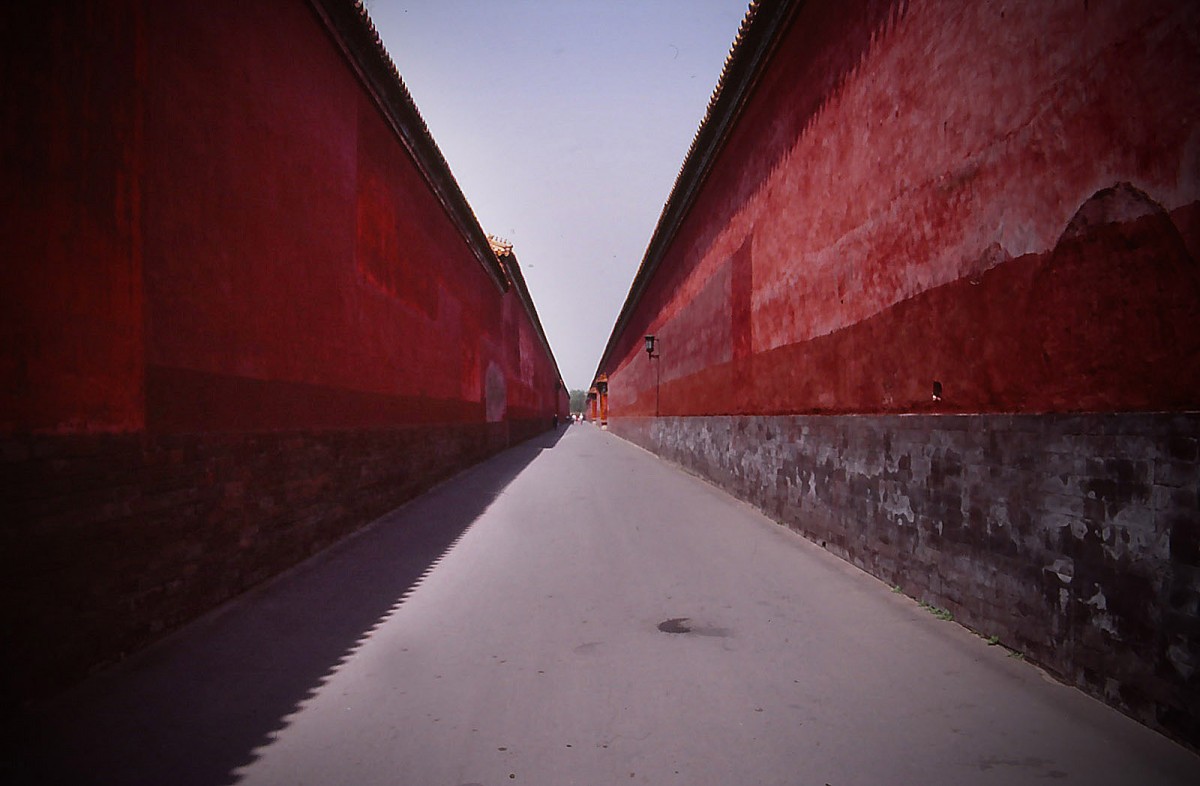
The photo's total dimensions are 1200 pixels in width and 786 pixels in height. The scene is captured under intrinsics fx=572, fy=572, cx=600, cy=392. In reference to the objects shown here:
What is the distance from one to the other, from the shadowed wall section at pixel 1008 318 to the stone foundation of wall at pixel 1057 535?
1 centimetres

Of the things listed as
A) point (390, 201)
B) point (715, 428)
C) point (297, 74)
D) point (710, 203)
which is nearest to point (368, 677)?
point (297, 74)

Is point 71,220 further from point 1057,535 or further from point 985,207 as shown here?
point 1057,535

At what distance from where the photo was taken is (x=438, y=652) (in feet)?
9.49

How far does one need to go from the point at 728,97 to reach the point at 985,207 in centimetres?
549

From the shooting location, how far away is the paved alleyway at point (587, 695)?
1962mm

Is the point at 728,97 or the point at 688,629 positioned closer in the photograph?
the point at 688,629

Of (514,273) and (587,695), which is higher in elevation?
(514,273)

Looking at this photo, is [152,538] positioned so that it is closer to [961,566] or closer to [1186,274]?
[961,566]

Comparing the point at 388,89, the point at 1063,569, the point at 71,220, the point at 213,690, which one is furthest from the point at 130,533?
the point at 388,89

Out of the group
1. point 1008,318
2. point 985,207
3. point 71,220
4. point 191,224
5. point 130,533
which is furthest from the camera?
point 191,224

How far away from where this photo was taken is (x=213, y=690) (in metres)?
2.50

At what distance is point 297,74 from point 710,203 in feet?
22.1

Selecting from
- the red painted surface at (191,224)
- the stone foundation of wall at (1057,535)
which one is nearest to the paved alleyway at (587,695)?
the stone foundation of wall at (1057,535)

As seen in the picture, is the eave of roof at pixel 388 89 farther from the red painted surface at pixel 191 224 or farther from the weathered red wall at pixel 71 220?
the weathered red wall at pixel 71 220
